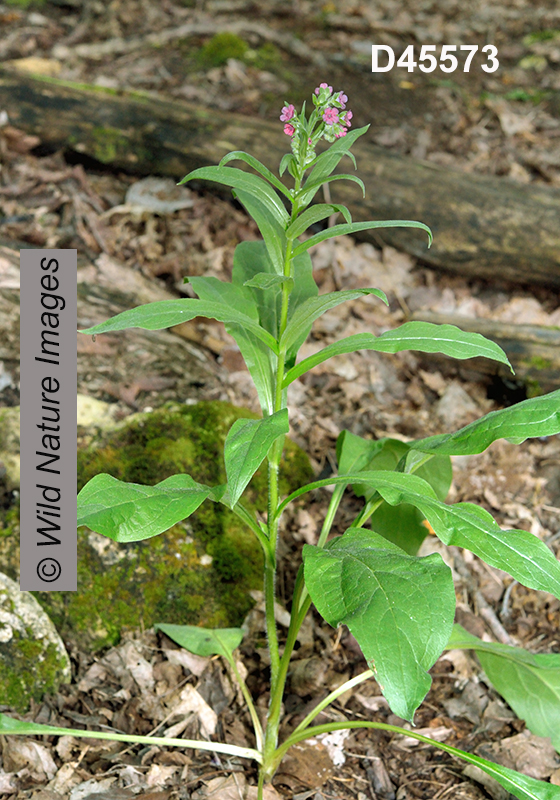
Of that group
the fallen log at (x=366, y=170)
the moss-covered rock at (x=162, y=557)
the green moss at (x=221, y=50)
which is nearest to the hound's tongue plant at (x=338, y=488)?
the moss-covered rock at (x=162, y=557)

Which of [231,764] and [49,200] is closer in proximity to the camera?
[231,764]

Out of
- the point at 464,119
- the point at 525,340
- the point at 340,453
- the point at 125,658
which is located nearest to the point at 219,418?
the point at 340,453

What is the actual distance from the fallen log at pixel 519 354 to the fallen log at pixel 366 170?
739 millimetres

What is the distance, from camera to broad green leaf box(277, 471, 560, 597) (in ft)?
5.03

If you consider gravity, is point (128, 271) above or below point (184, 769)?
above

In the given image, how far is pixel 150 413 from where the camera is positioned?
288cm

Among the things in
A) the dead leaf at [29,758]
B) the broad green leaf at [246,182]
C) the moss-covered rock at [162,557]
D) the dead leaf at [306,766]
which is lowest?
the dead leaf at [306,766]

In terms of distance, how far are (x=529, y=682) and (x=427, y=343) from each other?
126 cm

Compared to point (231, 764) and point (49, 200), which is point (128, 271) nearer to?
point (49, 200)

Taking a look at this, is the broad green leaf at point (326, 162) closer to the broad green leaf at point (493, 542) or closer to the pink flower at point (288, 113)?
the pink flower at point (288, 113)

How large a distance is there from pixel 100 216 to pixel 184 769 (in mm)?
3439

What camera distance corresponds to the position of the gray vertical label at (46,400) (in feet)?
5.93

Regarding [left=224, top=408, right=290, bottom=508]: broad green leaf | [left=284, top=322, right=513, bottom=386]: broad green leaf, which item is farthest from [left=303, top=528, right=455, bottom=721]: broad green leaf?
[left=284, top=322, right=513, bottom=386]: broad green leaf
